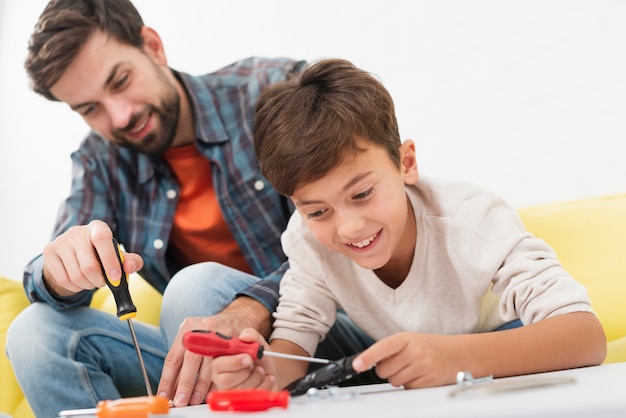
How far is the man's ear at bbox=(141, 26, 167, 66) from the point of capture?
5.31 feet

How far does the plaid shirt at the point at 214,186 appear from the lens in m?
1.54

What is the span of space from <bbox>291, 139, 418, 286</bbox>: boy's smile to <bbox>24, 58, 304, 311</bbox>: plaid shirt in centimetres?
44

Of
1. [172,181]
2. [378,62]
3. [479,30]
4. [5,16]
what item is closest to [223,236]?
[172,181]

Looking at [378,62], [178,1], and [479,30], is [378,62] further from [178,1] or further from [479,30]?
[178,1]

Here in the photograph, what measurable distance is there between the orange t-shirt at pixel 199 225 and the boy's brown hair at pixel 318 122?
0.46 m

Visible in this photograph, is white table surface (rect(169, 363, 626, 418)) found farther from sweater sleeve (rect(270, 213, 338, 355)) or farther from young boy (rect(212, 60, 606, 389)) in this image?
sweater sleeve (rect(270, 213, 338, 355))

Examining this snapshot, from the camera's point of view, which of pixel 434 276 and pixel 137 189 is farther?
pixel 137 189

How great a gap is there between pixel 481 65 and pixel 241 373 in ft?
4.24

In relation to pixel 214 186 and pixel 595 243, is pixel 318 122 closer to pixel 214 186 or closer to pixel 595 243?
pixel 214 186

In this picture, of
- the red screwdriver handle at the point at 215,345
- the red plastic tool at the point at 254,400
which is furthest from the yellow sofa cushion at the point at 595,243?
the red plastic tool at the point at 254,400

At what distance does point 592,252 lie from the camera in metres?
1.46

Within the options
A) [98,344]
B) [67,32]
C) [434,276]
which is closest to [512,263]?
[434,276]

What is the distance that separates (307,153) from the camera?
103cm

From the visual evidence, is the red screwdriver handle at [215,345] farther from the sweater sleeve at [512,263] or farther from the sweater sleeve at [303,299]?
the sweater sleeve at [512,263]
